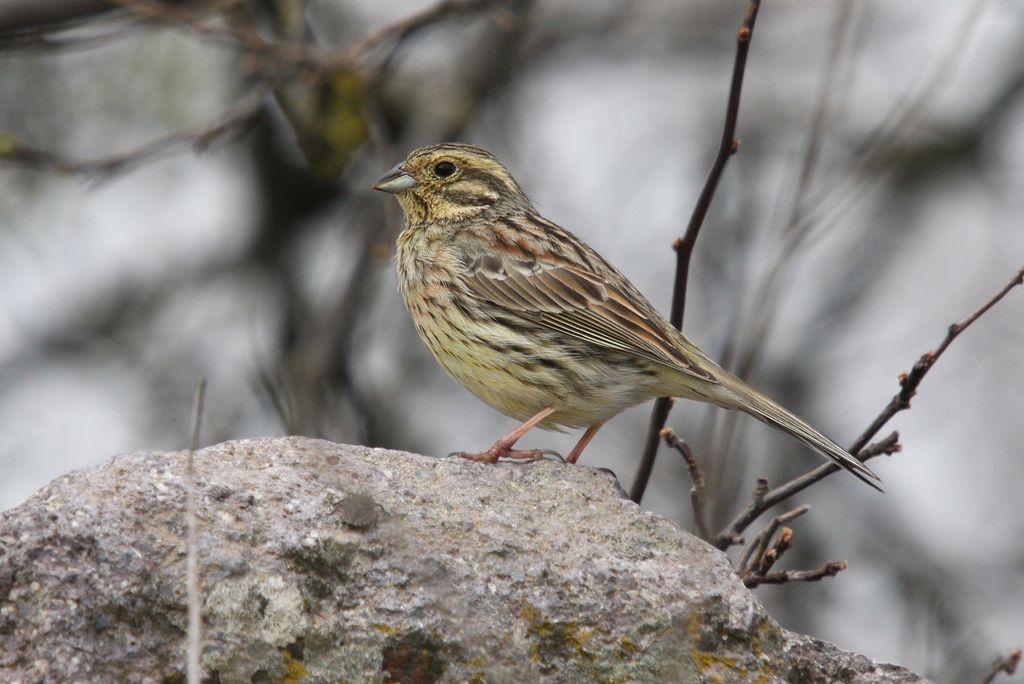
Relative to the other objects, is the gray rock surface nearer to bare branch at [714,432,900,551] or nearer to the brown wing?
bare branch at [714,432,900,551]

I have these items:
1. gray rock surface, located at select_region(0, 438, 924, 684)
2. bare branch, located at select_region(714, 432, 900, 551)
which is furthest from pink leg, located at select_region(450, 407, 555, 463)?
gray rock surface, located at select_region(0, 438, 924, 684)

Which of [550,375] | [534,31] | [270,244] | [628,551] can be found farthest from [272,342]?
[628,551]

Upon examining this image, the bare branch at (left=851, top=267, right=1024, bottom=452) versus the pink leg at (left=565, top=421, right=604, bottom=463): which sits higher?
the bare branch at (left=851, top=267, right=1024, bottom=452)

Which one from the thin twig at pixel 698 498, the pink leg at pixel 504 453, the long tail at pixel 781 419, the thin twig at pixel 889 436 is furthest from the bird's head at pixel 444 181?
the thin twig at pixel 889 436

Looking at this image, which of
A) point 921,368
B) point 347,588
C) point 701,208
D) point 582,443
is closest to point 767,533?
point 921,368

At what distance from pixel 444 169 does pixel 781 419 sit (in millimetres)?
2261

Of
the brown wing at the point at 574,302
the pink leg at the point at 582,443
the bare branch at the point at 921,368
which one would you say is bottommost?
the pink leg at the point at 582,443

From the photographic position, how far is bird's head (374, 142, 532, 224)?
274 inches

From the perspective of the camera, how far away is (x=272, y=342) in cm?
830

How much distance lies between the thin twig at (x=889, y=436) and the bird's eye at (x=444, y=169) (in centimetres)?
261

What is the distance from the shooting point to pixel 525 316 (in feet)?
20.6

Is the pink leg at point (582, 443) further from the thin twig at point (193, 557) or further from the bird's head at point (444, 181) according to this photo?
the thin twig at point (193, 557)

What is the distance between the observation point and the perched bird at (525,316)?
5930mm

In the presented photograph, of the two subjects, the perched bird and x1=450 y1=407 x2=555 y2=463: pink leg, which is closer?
x1=450 y1=407 x2=555 y2=463: pink leg
